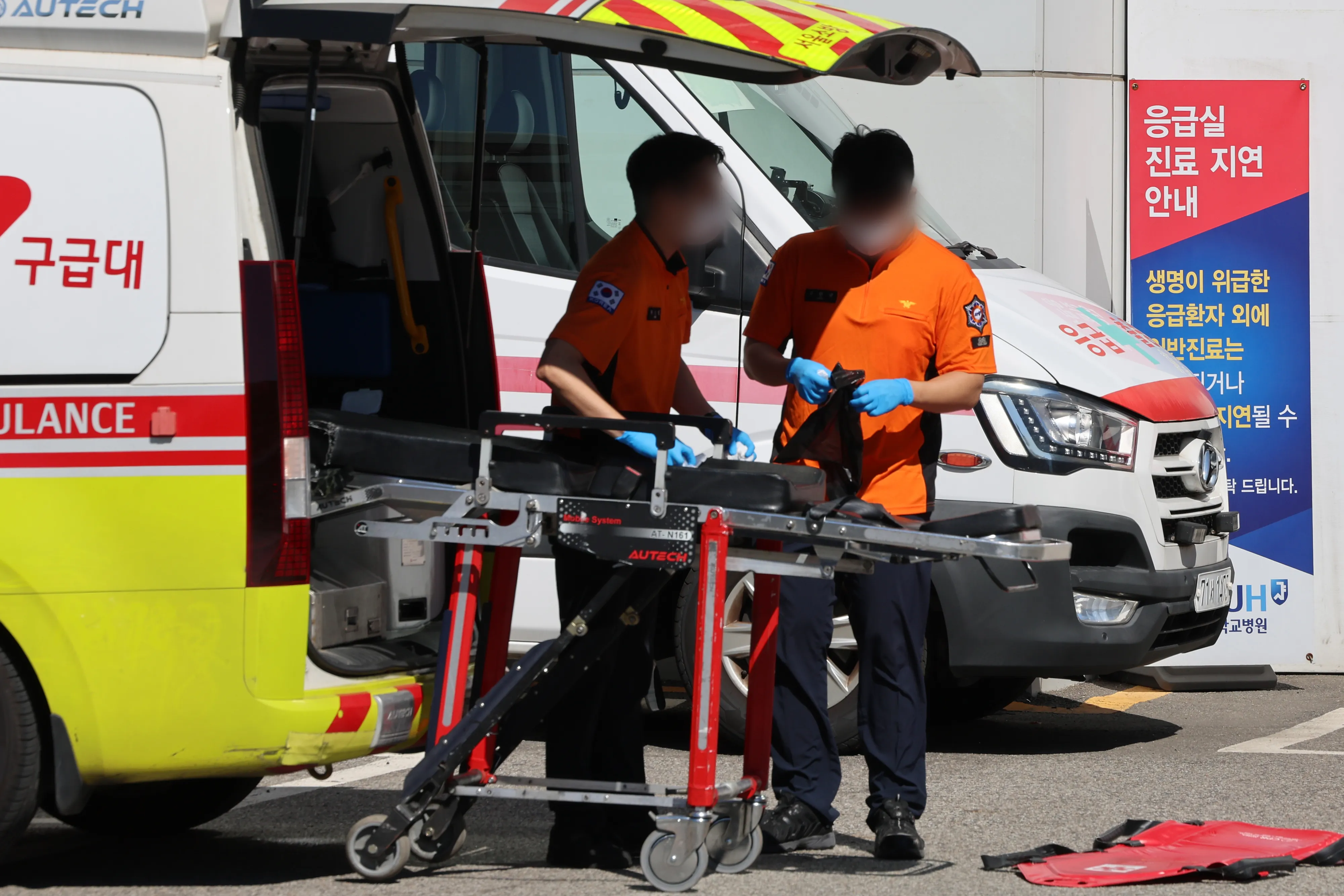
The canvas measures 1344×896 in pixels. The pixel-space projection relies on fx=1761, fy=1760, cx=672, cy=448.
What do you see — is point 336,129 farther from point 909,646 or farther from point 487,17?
point 909,646

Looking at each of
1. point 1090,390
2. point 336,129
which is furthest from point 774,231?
point 336,129

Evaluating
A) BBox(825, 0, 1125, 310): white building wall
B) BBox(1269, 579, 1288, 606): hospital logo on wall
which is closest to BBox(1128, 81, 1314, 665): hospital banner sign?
BBox(1269, 579, 1288, 606): hospital logo on wall

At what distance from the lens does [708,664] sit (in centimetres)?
408

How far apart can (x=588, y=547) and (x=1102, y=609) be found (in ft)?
8.68

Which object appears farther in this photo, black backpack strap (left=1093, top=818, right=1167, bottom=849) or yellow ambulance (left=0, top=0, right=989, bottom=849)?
black backpack strap (left=1093, top=818, right=1167, bottom=849)

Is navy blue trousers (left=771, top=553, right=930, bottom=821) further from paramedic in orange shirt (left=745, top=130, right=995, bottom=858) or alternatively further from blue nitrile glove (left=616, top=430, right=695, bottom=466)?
blue nitrile glove (left=616, top=430, right=695, bottom=466)

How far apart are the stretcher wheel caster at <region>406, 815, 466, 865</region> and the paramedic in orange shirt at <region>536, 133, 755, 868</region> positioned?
0.32 m

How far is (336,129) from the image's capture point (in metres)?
5.02

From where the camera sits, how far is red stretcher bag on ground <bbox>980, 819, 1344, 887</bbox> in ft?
14.5

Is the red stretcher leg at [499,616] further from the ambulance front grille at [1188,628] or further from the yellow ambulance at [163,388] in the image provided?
the ambulance front grille at [1188,628]

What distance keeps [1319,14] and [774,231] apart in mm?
3893

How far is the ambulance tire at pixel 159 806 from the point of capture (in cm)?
498

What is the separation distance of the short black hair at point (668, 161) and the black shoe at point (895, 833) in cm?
173

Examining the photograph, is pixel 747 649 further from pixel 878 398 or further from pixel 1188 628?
pixel 878 398
